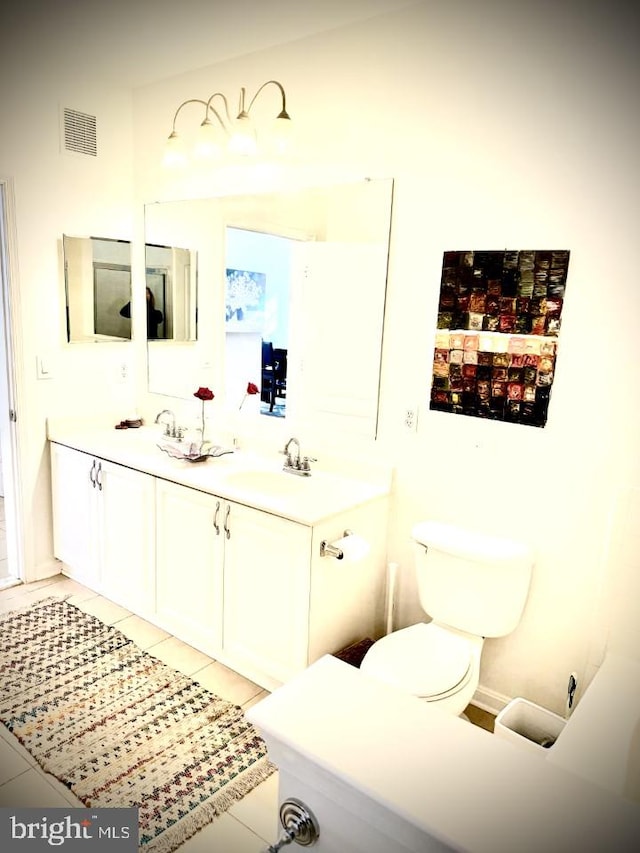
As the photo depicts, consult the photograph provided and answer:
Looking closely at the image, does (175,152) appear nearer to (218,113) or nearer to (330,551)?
(218,113)

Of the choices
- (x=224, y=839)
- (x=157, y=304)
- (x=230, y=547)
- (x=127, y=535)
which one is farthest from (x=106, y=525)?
(x=224, y=839)

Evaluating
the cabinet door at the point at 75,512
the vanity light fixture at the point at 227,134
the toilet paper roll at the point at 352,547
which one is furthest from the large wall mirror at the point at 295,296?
the cabinet door at the point at 75,512

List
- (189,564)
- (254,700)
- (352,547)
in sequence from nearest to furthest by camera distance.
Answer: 1. (352,547)
2. (254,700)
3. (189,564)

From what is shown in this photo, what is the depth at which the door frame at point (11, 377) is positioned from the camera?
114 inches

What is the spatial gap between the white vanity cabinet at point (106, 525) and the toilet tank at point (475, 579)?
1294 millimetres

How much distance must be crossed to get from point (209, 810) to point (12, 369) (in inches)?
89.0

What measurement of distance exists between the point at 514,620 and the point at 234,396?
1694mm

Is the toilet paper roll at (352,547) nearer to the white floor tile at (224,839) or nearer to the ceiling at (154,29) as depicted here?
the white floor tile at (224,839)

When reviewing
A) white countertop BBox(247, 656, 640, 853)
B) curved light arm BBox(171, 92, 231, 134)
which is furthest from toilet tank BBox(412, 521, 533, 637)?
curved light arm BBox(171, 92, 231, 134)

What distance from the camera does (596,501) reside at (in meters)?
2.03

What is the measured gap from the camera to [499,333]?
85.6 inches

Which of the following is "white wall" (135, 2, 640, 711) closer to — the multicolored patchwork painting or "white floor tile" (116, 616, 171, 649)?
the multicolored patchwork painting

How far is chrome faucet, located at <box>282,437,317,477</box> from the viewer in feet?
8.64

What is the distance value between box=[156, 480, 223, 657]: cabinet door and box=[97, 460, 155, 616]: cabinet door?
74 mm
